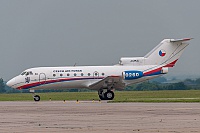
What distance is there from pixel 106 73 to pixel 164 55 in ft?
17.8

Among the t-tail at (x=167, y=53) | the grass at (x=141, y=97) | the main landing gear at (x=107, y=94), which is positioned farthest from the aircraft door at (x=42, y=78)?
the t-tail at (x=167, y=53)

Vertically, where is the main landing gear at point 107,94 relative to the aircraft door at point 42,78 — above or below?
below

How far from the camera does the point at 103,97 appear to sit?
52.8 m

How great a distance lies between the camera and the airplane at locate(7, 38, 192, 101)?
52531 millimetres

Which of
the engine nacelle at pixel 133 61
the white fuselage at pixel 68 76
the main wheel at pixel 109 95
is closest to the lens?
the main wheel at pixel 109 95

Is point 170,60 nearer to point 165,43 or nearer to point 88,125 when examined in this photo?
point 165,43

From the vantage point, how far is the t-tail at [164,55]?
53.7 metres

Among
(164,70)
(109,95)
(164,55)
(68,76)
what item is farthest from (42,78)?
(164,55)

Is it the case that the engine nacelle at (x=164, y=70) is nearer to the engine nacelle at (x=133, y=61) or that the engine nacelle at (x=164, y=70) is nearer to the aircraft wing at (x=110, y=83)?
the engine nacelle at (x=133, y=61)

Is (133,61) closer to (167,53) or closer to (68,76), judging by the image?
(167,53)

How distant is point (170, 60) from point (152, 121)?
29.3 metres

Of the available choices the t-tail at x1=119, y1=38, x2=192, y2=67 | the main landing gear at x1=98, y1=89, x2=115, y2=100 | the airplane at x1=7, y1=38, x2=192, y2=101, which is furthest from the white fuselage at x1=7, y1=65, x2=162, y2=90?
the main landing gear at x1=98, y1=89, x2=115, y2=100

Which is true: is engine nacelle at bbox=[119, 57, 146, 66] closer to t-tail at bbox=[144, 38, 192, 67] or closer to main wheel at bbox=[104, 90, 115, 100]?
t-tail at bbox=[144, 38, 192, 67]

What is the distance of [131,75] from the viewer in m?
52.2
